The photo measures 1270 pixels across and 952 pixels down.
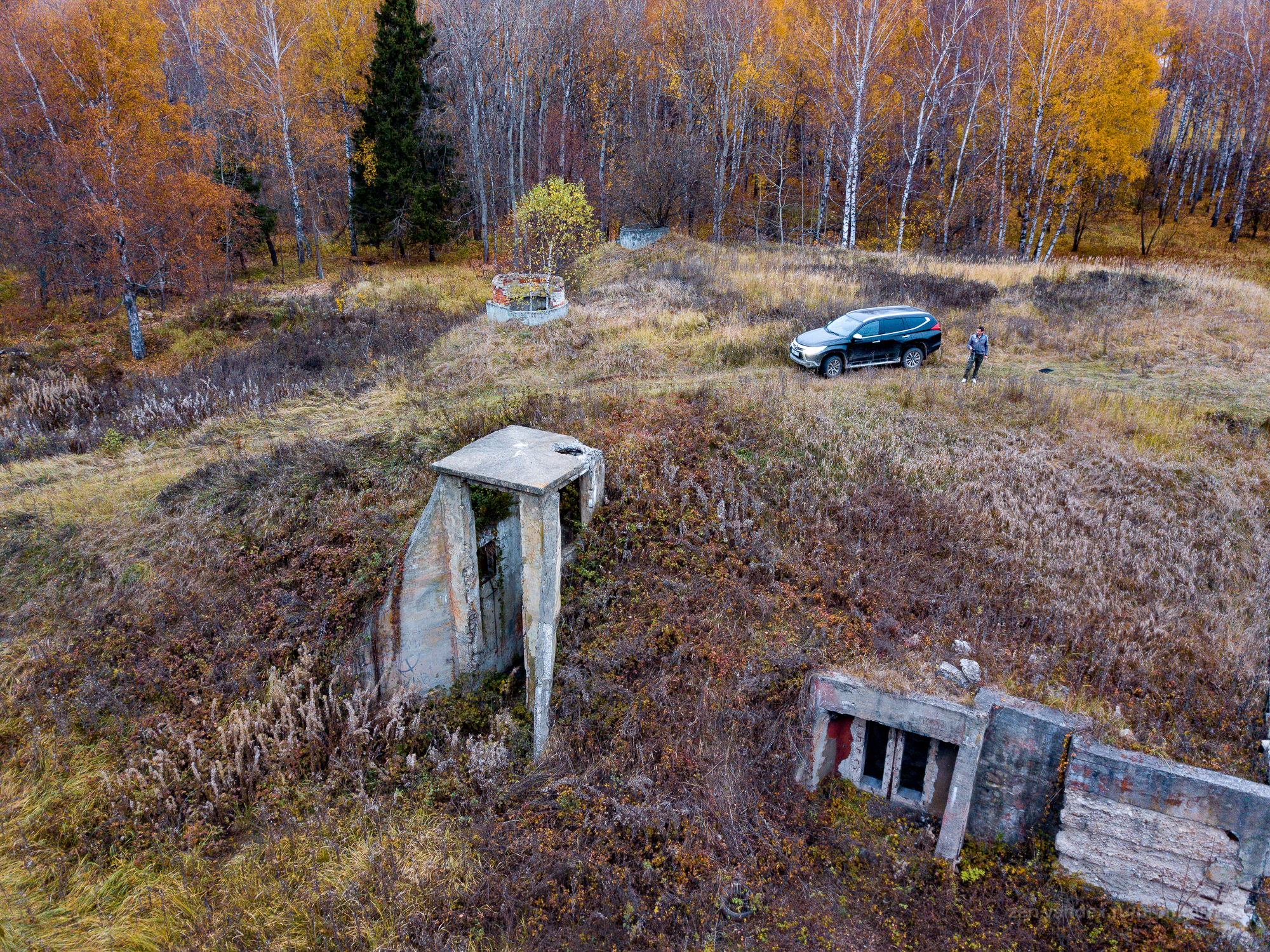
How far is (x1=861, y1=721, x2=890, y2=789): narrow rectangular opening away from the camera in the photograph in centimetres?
820

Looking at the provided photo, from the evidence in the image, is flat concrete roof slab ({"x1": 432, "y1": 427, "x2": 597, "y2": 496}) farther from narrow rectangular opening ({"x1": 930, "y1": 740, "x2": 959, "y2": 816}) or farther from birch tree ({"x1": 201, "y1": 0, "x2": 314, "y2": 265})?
birch tree ({"x1": 201, "y1": 0, "x2": 314, "y2": 265})

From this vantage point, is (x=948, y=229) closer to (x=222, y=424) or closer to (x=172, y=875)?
(x=222, y=424)

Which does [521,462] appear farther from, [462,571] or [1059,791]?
[1059,791]

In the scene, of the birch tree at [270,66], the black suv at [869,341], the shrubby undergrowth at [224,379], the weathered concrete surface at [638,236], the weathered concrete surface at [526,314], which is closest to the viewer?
the shrubby undergrowth at [224,379]

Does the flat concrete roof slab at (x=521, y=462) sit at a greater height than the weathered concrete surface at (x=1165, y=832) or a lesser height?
greater

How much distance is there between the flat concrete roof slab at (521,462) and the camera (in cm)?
905

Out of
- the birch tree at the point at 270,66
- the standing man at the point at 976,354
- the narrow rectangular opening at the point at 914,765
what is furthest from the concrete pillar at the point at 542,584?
the birch tree at the point at 270,66

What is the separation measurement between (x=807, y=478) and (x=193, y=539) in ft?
32.9

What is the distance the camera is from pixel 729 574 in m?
9.80

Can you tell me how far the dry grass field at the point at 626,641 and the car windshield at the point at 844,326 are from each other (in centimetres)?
96

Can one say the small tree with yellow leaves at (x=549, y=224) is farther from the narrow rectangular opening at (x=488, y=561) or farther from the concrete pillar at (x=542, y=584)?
the concrete pillar at (x=542, y=584)

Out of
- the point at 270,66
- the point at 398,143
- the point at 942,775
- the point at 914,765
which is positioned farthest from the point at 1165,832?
the point at 270,66

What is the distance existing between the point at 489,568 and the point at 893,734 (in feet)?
19.9

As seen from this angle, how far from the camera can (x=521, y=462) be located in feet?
31.8
